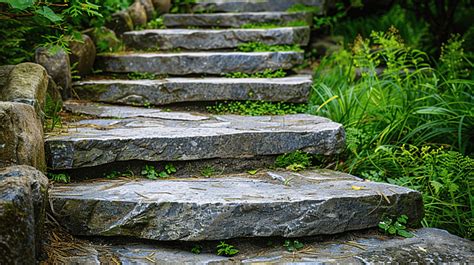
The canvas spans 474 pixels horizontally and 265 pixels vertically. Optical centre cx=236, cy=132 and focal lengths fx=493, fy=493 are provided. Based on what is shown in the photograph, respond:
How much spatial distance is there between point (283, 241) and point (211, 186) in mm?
406

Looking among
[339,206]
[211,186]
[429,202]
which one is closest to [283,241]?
[339,206]

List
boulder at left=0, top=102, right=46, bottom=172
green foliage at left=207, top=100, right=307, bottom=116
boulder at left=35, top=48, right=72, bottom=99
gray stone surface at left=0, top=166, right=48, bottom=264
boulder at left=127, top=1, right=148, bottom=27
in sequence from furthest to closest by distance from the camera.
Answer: boulder at left=127, top=1, right=148, bottom=27, green foliage at left=207, top=100, right=307, bottom=116, boulder at left=35, top=48, right=72, bottom=99, boulder at left=0, top=102, right=46, bottom=172, gray stone surface at left=0, top=166, right=48, bottom=264

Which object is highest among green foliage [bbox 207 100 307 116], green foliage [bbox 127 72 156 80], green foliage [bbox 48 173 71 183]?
green foliage [bbox 127 72 156 80]

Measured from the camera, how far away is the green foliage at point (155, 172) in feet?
7.70

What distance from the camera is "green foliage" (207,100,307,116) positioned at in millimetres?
3203

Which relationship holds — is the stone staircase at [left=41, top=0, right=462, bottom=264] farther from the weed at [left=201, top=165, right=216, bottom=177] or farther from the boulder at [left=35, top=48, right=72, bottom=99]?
the boulder at [left=35, top=48, right=72, bottom=99]

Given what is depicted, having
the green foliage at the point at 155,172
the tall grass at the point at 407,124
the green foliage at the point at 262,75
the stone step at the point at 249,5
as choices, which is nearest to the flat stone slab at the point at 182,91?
the tall grass at the point at 407,124

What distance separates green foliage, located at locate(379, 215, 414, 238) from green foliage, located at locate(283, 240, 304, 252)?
0.37 m

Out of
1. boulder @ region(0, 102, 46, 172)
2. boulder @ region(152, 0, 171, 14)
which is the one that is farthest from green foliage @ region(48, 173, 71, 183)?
boulder @ region(152, 0, 171, 14)

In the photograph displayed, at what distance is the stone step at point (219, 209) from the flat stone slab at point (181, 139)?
0.54 ft

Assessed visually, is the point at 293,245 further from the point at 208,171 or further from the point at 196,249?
the point at 208,171

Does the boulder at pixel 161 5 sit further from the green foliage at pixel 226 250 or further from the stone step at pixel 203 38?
the green foliage at pixel 226 250

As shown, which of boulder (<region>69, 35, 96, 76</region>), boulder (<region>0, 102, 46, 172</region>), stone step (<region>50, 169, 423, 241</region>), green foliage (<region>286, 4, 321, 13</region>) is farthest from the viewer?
green foliage (<region>286, 4, 321, 13</region>)

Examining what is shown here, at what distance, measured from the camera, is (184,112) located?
3184mm
